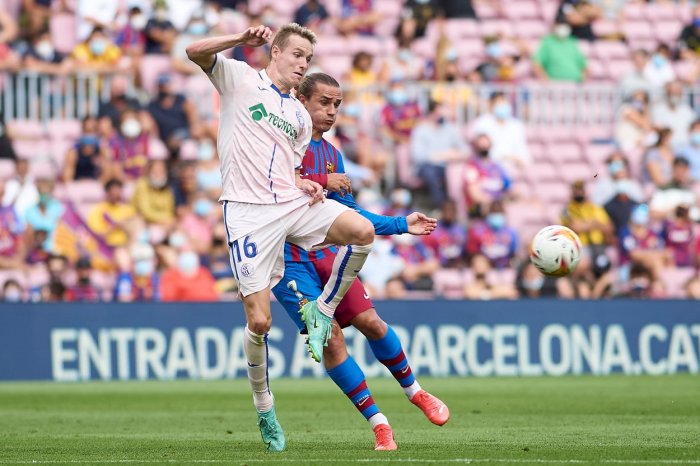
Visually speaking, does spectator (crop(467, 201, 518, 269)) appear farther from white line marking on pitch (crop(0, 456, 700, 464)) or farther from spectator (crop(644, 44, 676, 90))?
white line marking on pitch (crop(0, 456, 700, 464))

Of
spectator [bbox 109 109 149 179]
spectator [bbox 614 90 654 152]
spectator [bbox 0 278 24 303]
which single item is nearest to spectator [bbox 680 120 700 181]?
spectator [bbox 614 90 654 152]

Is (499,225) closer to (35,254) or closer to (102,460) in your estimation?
(35,254)

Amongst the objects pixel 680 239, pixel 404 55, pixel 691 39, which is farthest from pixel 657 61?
pixel 404 55

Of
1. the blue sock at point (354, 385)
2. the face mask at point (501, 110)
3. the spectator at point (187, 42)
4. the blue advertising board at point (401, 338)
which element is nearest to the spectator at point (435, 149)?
the face mask at point (501, 110)

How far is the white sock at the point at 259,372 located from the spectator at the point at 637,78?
51.9 feet

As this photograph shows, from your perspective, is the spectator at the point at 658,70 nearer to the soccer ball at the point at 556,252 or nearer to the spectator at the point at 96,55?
the spectator at the point at 96,55

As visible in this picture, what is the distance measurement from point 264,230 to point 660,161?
15.0m

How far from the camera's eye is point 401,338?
1944cm

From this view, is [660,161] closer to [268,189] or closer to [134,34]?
[134,34]

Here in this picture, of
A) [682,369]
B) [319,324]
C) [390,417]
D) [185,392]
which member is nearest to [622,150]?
[682,369]

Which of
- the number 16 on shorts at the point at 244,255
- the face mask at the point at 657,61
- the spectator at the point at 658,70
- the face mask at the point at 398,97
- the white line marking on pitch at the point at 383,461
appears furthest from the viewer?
the face mask at the point at 657,61

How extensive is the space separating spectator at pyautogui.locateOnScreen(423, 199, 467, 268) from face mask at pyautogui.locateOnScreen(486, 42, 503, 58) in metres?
3.85

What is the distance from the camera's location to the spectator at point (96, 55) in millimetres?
22406

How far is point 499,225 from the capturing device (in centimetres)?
2156
